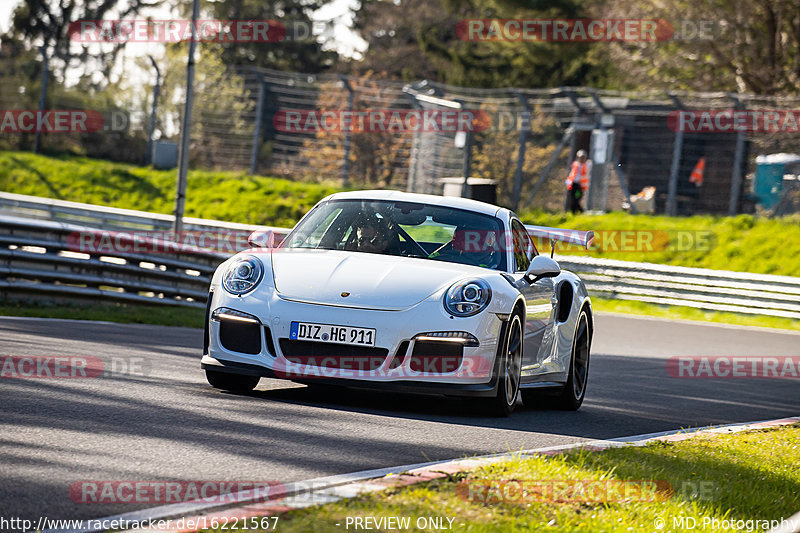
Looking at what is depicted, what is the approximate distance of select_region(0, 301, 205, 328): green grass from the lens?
12.9 meters

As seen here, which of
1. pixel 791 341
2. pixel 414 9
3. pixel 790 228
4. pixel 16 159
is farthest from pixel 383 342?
pixel 414 9

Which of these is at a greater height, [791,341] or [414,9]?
[414,9]

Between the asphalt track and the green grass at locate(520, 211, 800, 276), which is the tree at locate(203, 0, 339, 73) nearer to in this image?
the green grass at locate(520, 211, 800, 276)

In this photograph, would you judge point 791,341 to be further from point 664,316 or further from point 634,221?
point 634,221

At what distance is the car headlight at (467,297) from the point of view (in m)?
7.71

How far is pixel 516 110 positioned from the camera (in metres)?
29.6

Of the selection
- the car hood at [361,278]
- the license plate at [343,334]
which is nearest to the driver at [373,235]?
the car hood at [361,278]

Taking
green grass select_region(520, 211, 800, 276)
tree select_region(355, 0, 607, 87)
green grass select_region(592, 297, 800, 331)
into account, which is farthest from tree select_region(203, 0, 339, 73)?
green grass select_region(592, 297, 800, 331)

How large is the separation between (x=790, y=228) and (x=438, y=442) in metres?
22.3

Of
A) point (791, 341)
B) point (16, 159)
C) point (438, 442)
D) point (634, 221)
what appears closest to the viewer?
point (438, 442)

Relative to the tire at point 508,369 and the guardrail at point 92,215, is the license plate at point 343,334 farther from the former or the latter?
the guardrail at point 92,215

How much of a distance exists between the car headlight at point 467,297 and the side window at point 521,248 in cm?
80

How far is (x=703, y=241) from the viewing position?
91.7 feet

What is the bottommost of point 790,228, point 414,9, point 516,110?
point 790,228
